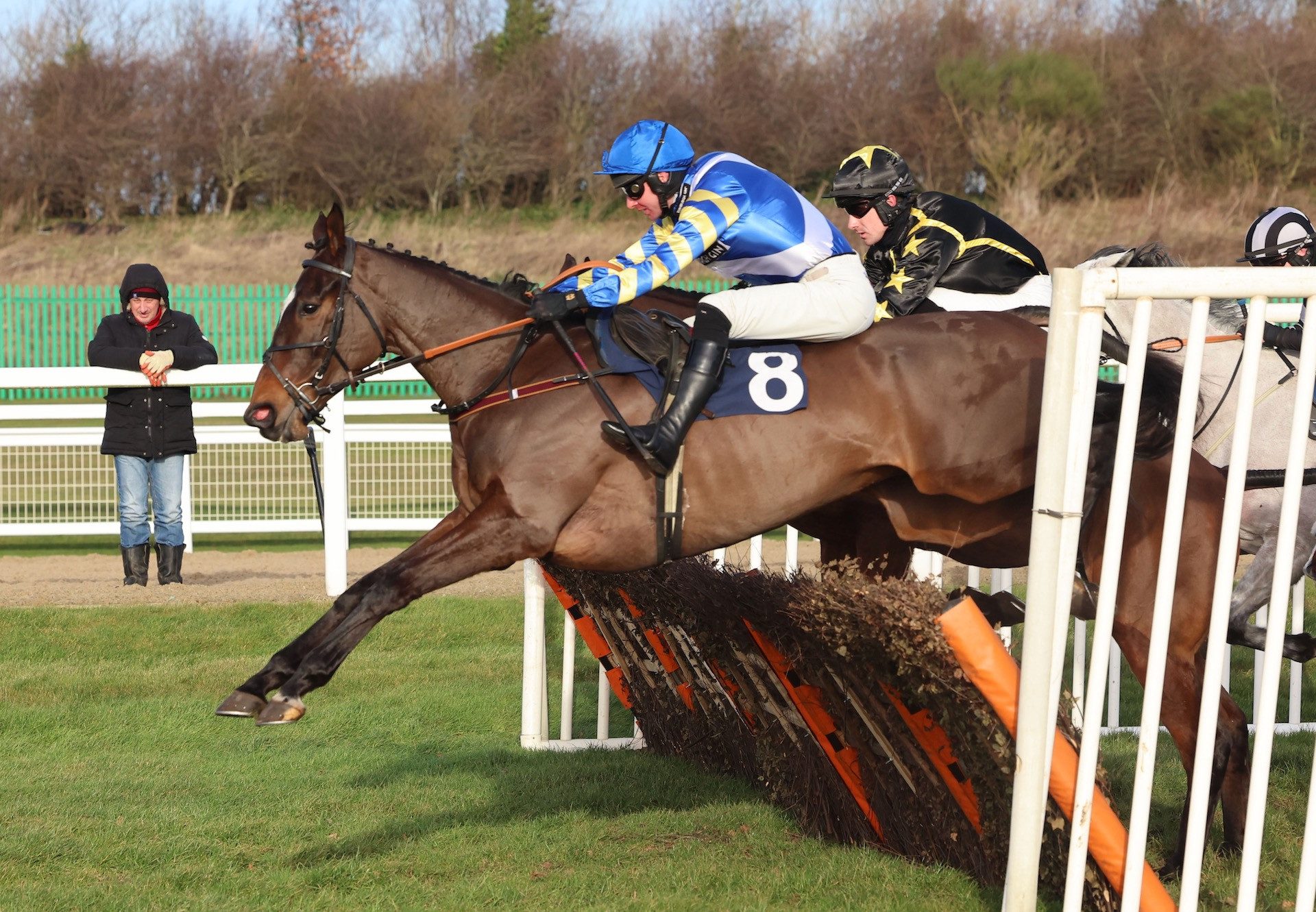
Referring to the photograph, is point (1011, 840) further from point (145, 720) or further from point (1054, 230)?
point (1054, 230)

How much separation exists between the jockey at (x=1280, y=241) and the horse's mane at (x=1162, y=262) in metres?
0.12

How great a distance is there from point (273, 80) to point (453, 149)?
4874 millimetres

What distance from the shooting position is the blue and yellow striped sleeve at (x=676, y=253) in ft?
13.0

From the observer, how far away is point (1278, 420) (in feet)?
16.6

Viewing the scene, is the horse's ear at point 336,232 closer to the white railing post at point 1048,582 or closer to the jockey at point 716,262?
the jockey at point 716,262

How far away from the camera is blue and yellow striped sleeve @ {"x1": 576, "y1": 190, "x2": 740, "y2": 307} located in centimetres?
397

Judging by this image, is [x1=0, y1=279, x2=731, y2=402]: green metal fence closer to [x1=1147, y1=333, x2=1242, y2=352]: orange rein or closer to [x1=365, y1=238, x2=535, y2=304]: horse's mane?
[x1=1147, y1=333, x2=1242, y2=352]: orange rein

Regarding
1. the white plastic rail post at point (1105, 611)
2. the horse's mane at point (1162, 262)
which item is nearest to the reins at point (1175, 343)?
the horse's mane at point (1162, 262)

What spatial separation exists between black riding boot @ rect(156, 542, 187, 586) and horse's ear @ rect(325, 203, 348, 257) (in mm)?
4306

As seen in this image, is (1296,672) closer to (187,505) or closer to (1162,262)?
(1162,262)

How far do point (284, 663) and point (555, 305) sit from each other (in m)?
A: 1.24

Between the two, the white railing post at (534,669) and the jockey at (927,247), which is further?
the white railing post at (534,669)

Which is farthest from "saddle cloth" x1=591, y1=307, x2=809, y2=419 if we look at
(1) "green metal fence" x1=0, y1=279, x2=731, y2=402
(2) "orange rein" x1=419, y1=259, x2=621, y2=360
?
(1) "green metal fence" x1=0, y1=279, x2=731, y2=402

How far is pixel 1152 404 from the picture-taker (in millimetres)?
4086
